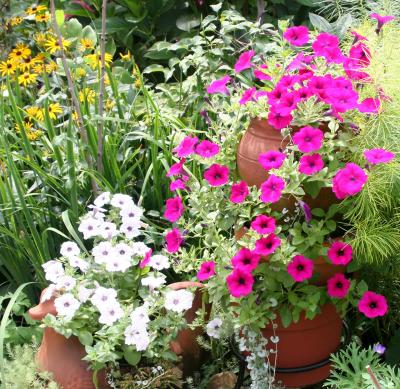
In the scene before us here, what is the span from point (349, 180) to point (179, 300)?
0.65 meters

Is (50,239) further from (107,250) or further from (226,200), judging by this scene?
(226,200)

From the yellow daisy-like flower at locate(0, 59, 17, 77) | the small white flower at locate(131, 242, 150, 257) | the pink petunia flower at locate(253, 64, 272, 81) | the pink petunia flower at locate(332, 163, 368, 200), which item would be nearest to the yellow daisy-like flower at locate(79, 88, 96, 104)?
the yellow daisy-like flower at locate(0, 59, 17, 77)

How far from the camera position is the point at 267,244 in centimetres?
194

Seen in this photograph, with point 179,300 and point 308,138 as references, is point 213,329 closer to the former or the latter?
point 179,300

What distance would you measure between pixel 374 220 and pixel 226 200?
0.43 meters

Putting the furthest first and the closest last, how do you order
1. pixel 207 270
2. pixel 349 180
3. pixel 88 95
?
pixel 88 95 → pixel 207 270 → pixel 349 180

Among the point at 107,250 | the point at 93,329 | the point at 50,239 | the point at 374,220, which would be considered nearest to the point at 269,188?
the point at 374,220

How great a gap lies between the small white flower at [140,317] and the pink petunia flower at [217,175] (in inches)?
16.7

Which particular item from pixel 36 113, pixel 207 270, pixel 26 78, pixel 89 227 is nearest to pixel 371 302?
pixel 207 270

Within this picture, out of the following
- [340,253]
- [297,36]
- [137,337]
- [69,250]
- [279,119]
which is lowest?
[137,337]

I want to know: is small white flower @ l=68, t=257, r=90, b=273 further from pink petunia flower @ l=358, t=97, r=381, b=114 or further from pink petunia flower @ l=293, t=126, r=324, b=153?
pink petunia flower @ l=358, t=97, r=381, b=114

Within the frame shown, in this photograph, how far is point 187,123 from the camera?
3104mm

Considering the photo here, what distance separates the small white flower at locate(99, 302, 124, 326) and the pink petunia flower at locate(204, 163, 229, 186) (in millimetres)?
449

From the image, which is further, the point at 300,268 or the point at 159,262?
the point at 159,262
